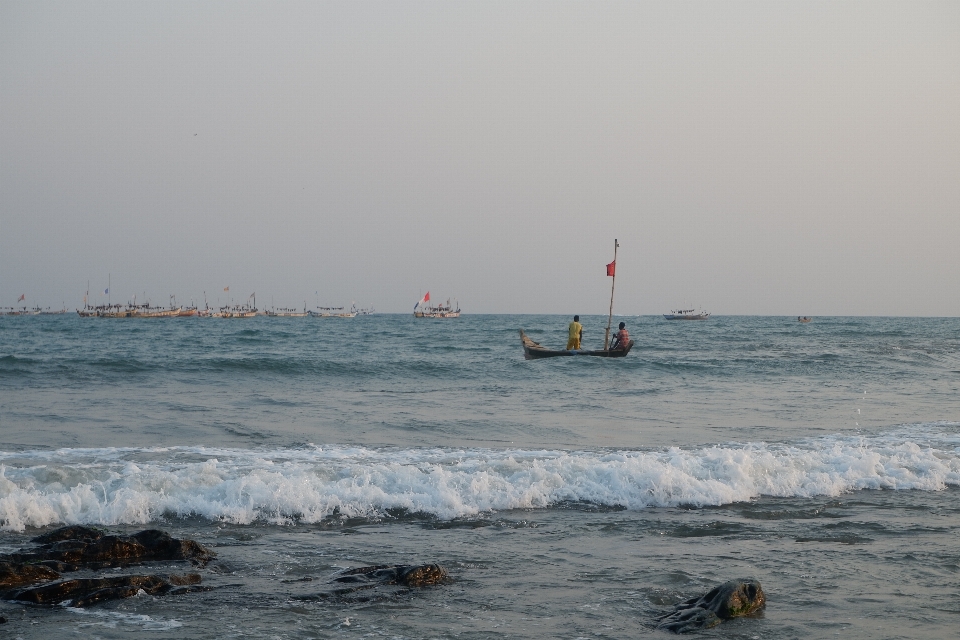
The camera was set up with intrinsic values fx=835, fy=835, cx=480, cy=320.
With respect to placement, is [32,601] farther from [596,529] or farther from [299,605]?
[596,529]

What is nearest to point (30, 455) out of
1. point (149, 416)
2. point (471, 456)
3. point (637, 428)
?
point (149, 416)

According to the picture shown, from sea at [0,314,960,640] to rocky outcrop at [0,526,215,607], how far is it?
0.15 m

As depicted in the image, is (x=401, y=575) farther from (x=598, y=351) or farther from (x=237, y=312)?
(x=237, y=312)

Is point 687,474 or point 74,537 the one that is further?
point 687,474

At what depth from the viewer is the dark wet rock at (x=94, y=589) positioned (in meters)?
5.48

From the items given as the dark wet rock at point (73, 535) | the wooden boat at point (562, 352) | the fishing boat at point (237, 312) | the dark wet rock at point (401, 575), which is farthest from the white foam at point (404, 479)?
the fishing boat at point (237, 312)

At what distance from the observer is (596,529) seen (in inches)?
313

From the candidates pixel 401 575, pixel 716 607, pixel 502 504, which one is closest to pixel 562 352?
pixel 502 504

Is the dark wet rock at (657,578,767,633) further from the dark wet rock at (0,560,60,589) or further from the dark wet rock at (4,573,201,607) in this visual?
the dark wet rock at (0,560,60,589)

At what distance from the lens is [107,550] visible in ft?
21.2

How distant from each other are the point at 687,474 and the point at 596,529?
8.20 feet

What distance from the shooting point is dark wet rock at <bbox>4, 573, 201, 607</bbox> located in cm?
548

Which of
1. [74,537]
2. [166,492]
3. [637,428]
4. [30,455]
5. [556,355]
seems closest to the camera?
[74,537]

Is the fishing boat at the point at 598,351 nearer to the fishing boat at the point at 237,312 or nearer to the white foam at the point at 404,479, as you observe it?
the white foam at the point at 404,479
